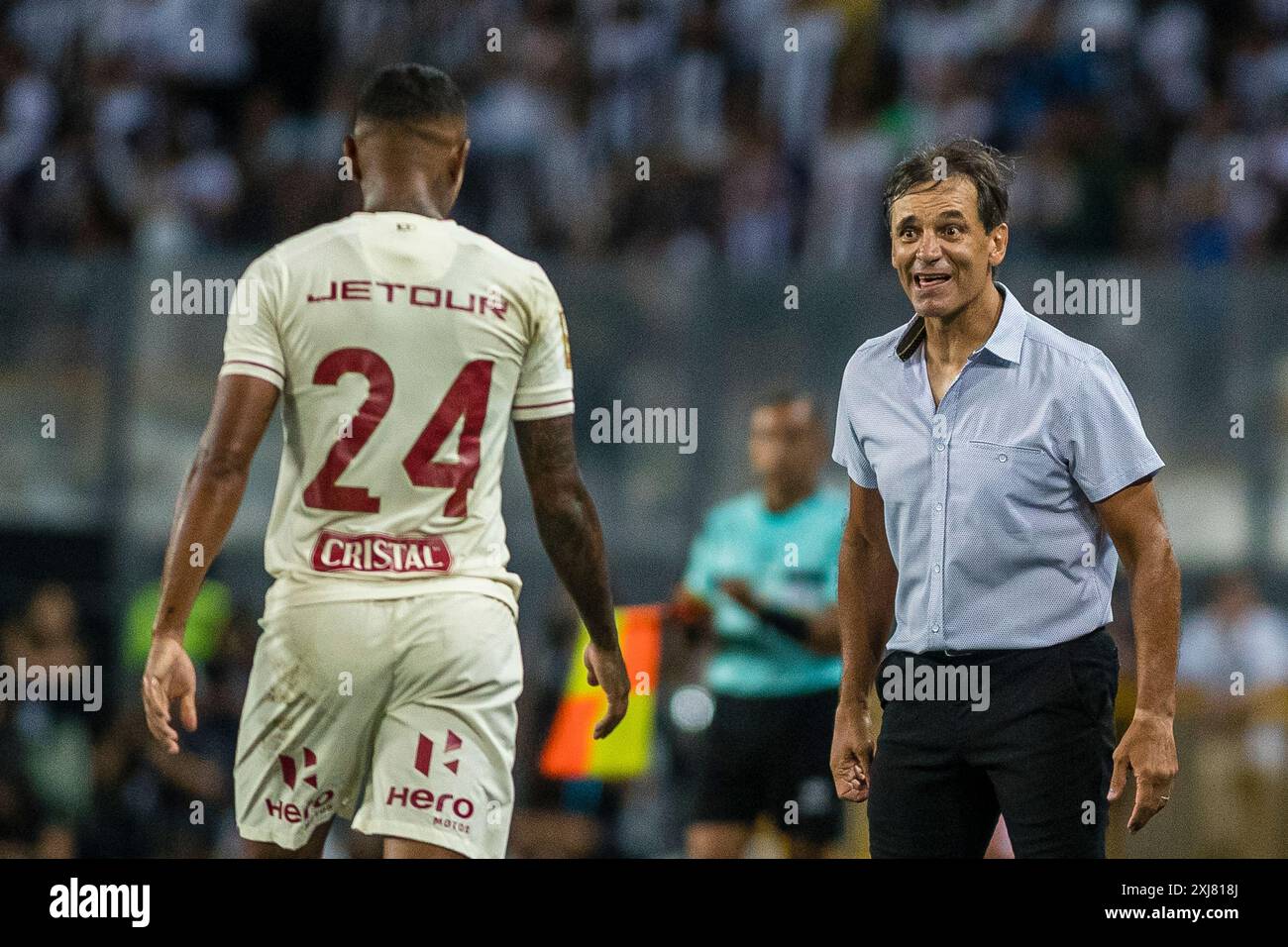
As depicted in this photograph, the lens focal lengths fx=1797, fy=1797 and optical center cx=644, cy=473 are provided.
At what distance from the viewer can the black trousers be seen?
3844mm

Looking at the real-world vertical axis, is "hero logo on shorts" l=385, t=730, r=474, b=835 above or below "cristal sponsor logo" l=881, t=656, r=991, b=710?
below

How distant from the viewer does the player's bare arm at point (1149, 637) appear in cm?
379

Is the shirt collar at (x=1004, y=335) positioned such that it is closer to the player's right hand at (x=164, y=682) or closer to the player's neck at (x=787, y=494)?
the player's right hand at (x=164, y=682)

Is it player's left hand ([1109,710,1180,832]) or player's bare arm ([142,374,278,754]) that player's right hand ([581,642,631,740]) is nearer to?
player's bare arm ([142,374,278,754])

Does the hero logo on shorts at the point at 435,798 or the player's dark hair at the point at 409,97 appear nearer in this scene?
the hero logo on shorts at the point at 435,798

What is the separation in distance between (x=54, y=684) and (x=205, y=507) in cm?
369

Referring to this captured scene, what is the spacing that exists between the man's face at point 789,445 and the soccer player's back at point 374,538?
239 centimetres

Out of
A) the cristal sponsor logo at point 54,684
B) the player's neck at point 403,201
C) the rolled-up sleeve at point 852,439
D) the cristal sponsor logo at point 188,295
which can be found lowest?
the cristal sponsor logo at point 54,684

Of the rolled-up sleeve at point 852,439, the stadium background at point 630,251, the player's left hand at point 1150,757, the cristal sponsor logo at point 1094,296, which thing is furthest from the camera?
the cristal sponsor logo at point 1094,296

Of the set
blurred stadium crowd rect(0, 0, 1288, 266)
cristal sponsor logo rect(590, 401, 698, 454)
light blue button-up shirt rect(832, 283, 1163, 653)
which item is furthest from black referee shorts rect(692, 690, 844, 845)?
blurred stadium crowd rect(0, 0, 1288, 266)

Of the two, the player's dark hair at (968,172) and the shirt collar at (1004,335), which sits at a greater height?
the player's dark hair at (968,172)

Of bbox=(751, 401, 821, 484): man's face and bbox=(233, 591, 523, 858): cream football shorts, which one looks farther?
bbox=(751, 401, 821, 484): man's face

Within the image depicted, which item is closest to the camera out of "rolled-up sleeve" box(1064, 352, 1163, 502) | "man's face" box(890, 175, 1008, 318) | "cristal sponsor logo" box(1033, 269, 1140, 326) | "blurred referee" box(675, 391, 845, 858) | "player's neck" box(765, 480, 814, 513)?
"rolled-up sleeve" box(1064, 352, 1163, 502)
